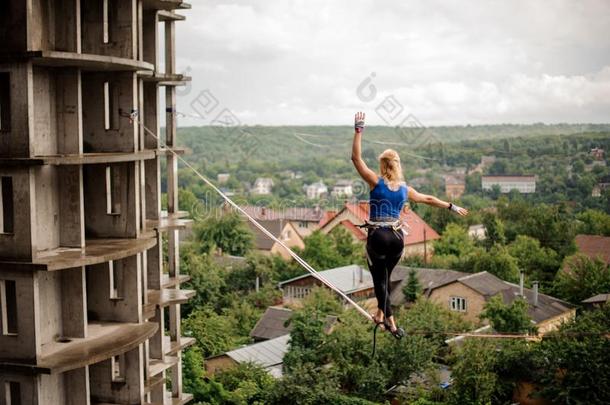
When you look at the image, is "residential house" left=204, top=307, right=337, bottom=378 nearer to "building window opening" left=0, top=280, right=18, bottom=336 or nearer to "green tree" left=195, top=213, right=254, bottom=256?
"building window opening" left=0, top=280, right=18, bottom=336

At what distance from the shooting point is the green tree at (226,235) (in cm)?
7362

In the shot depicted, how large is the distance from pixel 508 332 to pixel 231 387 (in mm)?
13528

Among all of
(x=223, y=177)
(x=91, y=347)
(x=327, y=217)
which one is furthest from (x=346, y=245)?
(x=223, y=177)

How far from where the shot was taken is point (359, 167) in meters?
10.1

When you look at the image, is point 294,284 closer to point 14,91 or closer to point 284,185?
point 14,91

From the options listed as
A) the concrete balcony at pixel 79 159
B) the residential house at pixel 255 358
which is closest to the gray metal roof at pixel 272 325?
the residential house at pixel 255 358

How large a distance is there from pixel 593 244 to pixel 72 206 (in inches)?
2273

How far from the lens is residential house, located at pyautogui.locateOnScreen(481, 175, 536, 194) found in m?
90.7

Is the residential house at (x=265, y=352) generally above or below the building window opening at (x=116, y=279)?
below

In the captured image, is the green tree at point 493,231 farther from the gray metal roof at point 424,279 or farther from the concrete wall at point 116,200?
the concrete wall at point 116,200

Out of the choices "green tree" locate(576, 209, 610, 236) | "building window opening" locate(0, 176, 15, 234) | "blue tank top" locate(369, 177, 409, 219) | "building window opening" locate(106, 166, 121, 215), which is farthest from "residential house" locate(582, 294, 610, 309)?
"building window opening" locate(0, 176, 15, 234)

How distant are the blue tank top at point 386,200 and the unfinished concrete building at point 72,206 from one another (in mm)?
5568

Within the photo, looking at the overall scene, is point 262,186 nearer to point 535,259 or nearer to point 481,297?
point 535,259

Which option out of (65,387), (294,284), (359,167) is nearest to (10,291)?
(65,387)
